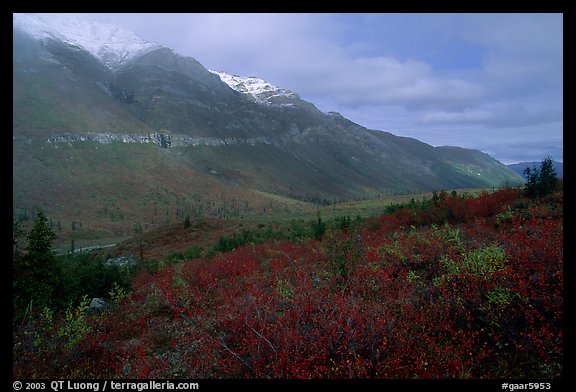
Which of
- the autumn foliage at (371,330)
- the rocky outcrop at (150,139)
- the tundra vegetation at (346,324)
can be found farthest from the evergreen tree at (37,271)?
the rocky outcrop at (150,139)

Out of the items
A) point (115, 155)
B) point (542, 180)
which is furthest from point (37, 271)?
point (115, 155)

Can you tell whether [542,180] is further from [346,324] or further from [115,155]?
[115,155]

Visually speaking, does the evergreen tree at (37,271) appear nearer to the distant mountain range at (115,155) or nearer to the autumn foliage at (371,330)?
the autumn foliage at (371,330)

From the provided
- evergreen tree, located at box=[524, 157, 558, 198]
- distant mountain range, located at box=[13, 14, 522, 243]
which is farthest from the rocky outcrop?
evergreen tree, located at box=[524, 157, 558, 198]

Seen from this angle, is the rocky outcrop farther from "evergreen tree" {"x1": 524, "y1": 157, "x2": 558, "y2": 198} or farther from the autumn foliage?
"evergreen tree" {"x1": 524, "y1": 157, "x2": 558, "y2": 198}

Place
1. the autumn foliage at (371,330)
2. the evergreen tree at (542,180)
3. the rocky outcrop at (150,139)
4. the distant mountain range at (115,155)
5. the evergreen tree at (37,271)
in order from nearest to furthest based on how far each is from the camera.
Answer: the autumn foliage at (371,330)
the evergreen tree at (37,271)
the evergreen tree at (542,180)
the distant mountain range at (115,155)
the rocky outcrop at (150,139)

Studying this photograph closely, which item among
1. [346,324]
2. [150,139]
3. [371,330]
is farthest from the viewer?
[150,139]

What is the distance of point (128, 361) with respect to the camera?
16.9 feet

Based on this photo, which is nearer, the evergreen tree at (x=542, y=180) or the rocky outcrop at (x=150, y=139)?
the evergreen tree at (x=542, y=180)

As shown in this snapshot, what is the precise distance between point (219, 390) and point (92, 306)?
248 inches

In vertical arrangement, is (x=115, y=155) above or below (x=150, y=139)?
below
